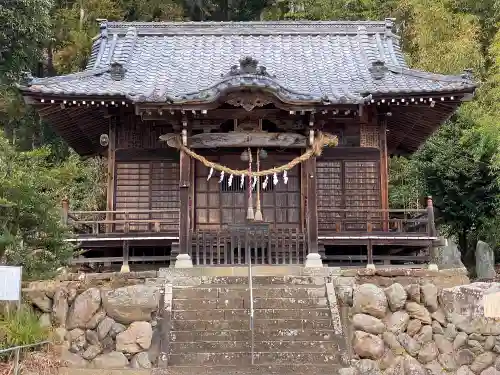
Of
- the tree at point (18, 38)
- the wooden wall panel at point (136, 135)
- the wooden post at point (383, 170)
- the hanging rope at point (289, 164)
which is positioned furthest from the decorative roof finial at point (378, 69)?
the tree at point (18, 38)

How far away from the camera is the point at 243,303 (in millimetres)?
10664

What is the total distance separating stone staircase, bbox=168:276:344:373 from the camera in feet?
30.9

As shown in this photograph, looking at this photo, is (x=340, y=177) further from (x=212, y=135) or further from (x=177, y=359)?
(x=177, y=359)

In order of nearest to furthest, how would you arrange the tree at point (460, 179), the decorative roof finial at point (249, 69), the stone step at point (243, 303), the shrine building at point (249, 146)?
1. the stone step at point (243, 303)
2. the decorative roof finial at point (249, 69)
3. the shrine building at point (249, 146)
4. the tree at point (460, 179)

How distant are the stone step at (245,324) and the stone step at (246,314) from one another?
0.42ft

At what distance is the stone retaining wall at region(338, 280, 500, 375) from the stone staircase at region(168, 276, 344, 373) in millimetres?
520

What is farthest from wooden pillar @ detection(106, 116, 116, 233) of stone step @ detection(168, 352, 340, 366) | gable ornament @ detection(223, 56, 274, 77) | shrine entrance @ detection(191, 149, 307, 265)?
stone step @ detection(168, 352, 340, 366)

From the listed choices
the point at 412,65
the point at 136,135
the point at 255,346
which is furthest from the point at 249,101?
the point at 412,65

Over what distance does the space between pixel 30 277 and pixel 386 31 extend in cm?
1264

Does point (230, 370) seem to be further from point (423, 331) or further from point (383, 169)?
point (383, 169)

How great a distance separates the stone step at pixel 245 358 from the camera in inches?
367

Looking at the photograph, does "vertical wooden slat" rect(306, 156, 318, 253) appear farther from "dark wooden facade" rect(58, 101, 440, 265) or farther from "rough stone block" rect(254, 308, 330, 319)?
"rough stone block" rect(254, 308, 330, 319)

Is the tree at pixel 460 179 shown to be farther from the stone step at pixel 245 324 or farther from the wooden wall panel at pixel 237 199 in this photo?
the stone step at pixel 245 324

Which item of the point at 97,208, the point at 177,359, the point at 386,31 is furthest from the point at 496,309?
the point at 97,208
